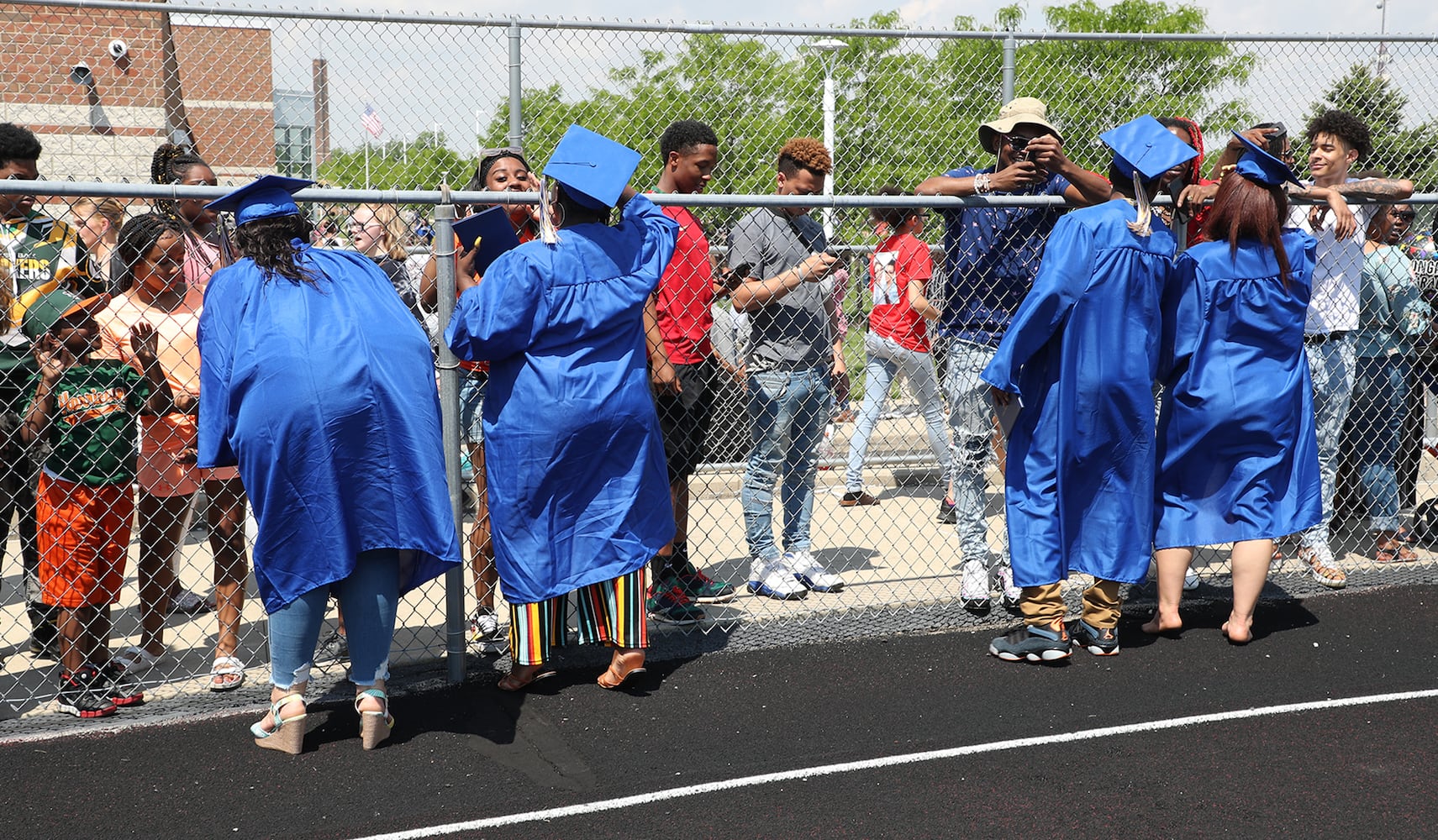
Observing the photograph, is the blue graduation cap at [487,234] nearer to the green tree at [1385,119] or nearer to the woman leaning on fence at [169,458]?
the woman leaning on fence at [169,458]

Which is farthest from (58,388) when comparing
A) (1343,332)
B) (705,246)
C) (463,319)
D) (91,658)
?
(1343,332)

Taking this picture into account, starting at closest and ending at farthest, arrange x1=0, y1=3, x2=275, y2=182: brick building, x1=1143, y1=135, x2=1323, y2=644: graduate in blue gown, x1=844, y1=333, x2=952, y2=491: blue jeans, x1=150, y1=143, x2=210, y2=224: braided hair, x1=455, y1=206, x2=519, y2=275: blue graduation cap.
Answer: x1=455, y1=206, x2=519, y2=275: blue graduation cap < x1=1143, y1=135, x2=1323, y2=644: graduate in blue gown < x1=150, y1=143, x2=210, y2=224: braided hair < x1=844, y1=333, x2=952, y2=491: blue jeans < x1=0, y1=3, x2=275, y2=182: brick building

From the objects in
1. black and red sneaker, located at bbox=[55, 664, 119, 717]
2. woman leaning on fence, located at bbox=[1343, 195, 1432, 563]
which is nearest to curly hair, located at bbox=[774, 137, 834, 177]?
woman leaning on fence, located at bbox=[1343, 195, 1432, 563]

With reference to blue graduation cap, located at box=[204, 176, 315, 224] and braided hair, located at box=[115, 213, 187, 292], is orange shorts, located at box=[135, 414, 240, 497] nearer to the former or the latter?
braided hair, located at box=[115, 213, 187, 292]

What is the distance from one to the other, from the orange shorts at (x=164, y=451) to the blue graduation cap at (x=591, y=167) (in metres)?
1.68


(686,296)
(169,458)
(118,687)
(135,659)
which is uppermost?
(686,296)

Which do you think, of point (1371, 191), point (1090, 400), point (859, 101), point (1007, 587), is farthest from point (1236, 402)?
point (859, 101)

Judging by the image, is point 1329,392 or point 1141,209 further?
point 1329,392

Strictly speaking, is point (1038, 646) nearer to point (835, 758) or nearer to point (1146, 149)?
point (835, 758)

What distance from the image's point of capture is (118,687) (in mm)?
4215

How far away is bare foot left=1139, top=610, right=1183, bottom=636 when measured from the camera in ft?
15.9

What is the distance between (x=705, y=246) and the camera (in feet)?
16.6

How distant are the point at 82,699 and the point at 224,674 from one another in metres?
0.47

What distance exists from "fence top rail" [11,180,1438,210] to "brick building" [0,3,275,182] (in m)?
3.23
